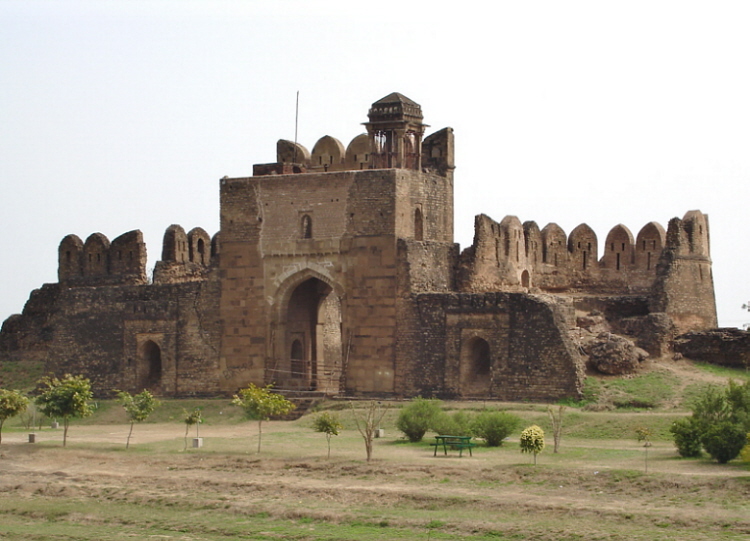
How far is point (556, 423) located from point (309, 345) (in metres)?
10.1

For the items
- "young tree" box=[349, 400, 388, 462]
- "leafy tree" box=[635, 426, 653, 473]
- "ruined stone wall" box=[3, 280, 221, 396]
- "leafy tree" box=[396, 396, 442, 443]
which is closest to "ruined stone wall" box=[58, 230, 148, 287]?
"ruined stone wall" box=[3, 280, 221, 396]

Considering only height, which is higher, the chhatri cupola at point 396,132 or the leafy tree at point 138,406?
the chhatri cupola at point 396,132

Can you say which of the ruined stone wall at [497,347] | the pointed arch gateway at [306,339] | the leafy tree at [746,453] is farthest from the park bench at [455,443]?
the pointed arch gateway at [306,339]

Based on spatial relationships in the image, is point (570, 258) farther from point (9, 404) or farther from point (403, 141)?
point (9, 404)

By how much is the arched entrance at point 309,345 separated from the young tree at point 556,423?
7381 millimetres

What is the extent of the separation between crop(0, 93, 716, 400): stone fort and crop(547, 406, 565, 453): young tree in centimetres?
178

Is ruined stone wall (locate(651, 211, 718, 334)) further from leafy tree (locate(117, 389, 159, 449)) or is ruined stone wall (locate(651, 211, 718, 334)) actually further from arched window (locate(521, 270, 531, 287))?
leafy tree (locate(117, 389, 159, 449))

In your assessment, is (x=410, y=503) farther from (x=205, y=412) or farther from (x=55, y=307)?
(x=55, y=307)

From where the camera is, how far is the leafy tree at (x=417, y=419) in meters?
28.6

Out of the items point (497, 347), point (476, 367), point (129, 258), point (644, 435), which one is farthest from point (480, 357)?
point (129, 258)

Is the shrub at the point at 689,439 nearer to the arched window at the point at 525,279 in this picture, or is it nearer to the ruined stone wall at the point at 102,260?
the arched window at the point at 525,279

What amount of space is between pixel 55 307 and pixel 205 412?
8.73 m

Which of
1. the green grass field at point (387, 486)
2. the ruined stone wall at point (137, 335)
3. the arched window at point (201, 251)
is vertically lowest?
the green grass field at point (387, 486)

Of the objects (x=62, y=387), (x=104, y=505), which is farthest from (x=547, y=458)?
(x=62, y=387)
